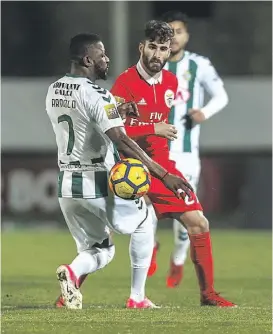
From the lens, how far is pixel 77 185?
8.11 m

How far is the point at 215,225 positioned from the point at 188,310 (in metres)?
11.7

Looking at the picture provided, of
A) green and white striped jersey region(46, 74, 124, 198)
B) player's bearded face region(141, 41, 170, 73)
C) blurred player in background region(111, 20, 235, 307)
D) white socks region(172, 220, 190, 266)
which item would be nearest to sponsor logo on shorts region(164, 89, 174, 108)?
blurred player in background region(111, 20, 235, 307)

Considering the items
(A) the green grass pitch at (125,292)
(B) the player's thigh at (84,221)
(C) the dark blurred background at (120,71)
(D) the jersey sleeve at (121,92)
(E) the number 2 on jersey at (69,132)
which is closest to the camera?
(A) the green grass pitch at (125,292)

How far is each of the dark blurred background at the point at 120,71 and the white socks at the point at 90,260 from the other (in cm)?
1134

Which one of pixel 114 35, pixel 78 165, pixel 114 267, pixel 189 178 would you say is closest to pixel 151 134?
pixel 78 165

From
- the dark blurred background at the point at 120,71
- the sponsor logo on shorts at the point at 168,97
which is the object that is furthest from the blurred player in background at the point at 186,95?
the dark blurred background at the point at 120,71

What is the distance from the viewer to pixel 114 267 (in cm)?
1338

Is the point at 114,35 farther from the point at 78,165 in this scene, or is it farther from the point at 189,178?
the point at 78,165

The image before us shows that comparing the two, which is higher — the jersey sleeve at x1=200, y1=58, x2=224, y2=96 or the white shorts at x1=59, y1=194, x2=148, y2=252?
the jersey sleeve at x1=200, y1=58, x2=224, y2=96

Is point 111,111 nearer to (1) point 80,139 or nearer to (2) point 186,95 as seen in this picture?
(1) point 80,139

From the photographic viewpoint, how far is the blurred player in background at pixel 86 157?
793 centimetres

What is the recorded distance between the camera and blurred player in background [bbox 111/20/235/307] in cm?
875

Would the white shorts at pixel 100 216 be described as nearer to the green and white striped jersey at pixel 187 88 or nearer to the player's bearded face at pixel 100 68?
the player's bearded face at pixel 100 68

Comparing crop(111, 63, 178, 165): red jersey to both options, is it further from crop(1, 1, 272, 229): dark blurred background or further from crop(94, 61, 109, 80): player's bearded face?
crop(1, 1, 272, 229): dark blurred background
